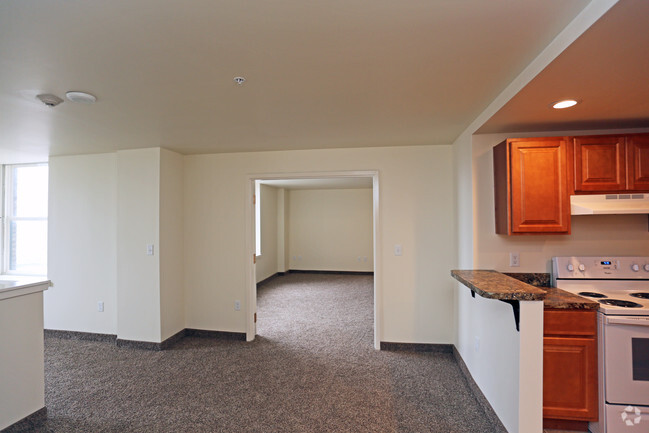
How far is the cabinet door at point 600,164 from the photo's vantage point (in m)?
2.36

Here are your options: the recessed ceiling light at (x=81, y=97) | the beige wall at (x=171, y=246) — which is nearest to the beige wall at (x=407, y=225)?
the beige wall at (x=171, y=246)

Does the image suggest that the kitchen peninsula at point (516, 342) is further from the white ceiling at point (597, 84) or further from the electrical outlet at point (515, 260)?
the white ceiling at point (597, 84)

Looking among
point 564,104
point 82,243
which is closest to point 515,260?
point 564,104

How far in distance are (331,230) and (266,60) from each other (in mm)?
6887

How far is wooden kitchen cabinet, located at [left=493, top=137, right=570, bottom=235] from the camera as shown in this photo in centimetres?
239

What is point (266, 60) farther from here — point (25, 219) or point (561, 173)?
point (25, 219)

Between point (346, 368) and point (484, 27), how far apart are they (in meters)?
2.97

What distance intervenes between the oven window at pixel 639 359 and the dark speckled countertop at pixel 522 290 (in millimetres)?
293

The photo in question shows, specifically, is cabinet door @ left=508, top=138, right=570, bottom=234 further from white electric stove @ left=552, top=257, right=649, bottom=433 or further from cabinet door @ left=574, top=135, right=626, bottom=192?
white electric stove @ left=552, top=257, right=649, bottom=433

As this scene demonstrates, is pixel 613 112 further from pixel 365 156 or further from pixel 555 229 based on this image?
pixel 365 156

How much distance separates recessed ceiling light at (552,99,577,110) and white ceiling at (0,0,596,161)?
0.38 meters

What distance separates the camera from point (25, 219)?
15.8ft

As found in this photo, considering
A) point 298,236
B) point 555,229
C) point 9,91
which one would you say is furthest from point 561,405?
point 298,236

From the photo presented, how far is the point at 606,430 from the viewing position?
6.57 ft
